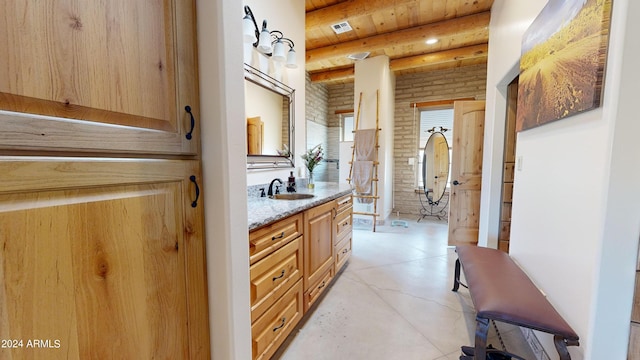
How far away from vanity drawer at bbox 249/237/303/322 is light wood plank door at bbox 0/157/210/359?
1.16 ft

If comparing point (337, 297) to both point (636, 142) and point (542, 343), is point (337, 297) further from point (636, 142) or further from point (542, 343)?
point (636, 142)

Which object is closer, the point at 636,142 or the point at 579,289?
the point at 636,142

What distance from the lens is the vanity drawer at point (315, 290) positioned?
1.82 meters

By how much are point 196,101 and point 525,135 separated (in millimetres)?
2214

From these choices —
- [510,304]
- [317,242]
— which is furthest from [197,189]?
[510,304]

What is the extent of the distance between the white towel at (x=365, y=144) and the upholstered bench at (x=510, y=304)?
9.25ft

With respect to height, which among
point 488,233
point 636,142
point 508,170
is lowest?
point 488,233

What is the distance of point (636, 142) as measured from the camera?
90 cm

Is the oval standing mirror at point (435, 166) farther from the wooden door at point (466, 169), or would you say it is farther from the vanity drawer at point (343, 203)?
the vanity drawer at point (343, 203)

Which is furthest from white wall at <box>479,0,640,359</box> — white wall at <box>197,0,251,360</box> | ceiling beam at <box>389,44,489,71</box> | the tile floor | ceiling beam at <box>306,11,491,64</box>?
ceiling beam at <box>389,44,489,71</box>

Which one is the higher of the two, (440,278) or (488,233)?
(488,233)

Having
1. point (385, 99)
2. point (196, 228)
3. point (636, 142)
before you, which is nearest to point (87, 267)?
point (196, 228)

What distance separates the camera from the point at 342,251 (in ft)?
8.48

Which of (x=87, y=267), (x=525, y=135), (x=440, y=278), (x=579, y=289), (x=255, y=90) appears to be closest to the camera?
(x=87, y=267)
